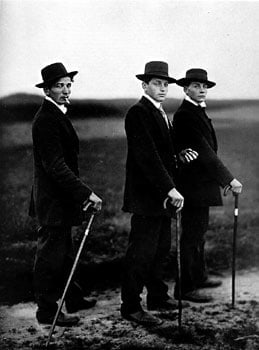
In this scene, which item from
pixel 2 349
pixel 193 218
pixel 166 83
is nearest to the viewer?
pixel 2 349

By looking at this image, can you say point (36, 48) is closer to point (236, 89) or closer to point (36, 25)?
point (36, 25)

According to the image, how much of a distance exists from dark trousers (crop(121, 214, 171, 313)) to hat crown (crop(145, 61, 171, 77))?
2.32 ft

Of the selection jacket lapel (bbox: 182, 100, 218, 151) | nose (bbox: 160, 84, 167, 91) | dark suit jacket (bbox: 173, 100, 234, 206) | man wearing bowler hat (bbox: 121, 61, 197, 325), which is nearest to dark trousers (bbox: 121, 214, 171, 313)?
man wearing bowler hat (bbox: 121, 61, 197, 325)

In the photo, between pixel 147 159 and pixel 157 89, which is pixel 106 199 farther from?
pixel 157 89

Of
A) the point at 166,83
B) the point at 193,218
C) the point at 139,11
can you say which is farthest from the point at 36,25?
the point at 193,218

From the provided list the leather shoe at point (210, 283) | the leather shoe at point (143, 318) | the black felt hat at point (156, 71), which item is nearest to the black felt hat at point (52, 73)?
the black felt hat at point (156, 71)

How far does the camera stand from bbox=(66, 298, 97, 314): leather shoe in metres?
2.81

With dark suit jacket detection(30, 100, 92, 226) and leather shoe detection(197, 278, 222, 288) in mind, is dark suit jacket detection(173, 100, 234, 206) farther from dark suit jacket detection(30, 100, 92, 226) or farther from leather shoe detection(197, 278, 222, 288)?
dark suit jacket detection(30, 100, 92, 226)

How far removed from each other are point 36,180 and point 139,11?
0.98m

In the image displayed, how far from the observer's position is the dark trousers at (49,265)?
2.69 m

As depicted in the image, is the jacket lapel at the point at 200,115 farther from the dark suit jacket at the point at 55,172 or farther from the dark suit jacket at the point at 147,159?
the dark suit jacket at the point at 55,172

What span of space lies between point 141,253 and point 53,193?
52 cm

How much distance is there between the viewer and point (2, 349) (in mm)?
2619

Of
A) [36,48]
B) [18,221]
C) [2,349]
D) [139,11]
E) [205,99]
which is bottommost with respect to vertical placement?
[2,349]
